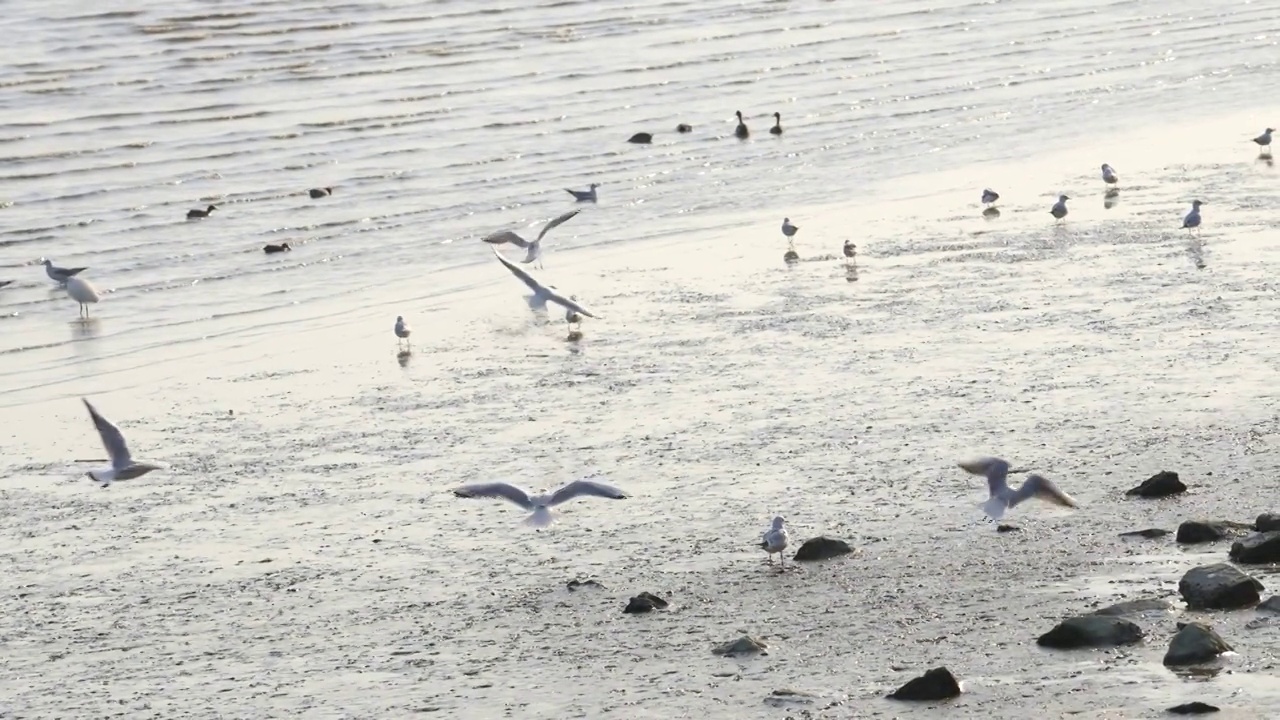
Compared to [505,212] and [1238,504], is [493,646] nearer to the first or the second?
[1238,504]

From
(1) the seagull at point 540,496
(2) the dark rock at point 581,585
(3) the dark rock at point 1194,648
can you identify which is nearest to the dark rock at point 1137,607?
(3) the dark rock at point 1194,648

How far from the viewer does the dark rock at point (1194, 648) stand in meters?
8.73

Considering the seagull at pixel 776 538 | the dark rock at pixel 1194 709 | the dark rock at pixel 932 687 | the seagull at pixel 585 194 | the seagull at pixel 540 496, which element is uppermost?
the seagull at pixel 585 194

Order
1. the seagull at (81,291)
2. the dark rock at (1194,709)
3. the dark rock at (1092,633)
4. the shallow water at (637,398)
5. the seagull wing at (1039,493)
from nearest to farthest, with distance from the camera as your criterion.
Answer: the dark rock at (1194,709), the dark rock at (1092,633), the shallow water at (637,398), the seagull wing at (1039,493), the seagull at (81,291)

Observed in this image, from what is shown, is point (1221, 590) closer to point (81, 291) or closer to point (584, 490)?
→ point (584, 490)

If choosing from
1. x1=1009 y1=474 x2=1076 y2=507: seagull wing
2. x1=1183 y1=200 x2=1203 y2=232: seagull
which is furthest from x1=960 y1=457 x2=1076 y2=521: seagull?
x1=1183 y1=200 x2=1203 y2=232: seagull

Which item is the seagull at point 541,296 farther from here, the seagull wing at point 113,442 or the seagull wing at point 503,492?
the seagull wing at point 503,492

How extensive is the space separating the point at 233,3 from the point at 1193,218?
31.7 m

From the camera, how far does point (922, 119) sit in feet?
94.2

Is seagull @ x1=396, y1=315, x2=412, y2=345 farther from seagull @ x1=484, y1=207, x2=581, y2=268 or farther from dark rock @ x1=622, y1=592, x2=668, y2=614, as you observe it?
dark rock @ x1=622, y1=592, x2=668, y2=614

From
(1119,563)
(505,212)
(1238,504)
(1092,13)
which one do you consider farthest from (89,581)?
(1092,13)

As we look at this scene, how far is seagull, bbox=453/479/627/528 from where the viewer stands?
11.3 metres

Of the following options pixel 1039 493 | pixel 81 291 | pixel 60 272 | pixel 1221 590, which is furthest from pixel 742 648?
pixel 60 272

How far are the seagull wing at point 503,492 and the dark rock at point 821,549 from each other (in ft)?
5.21
